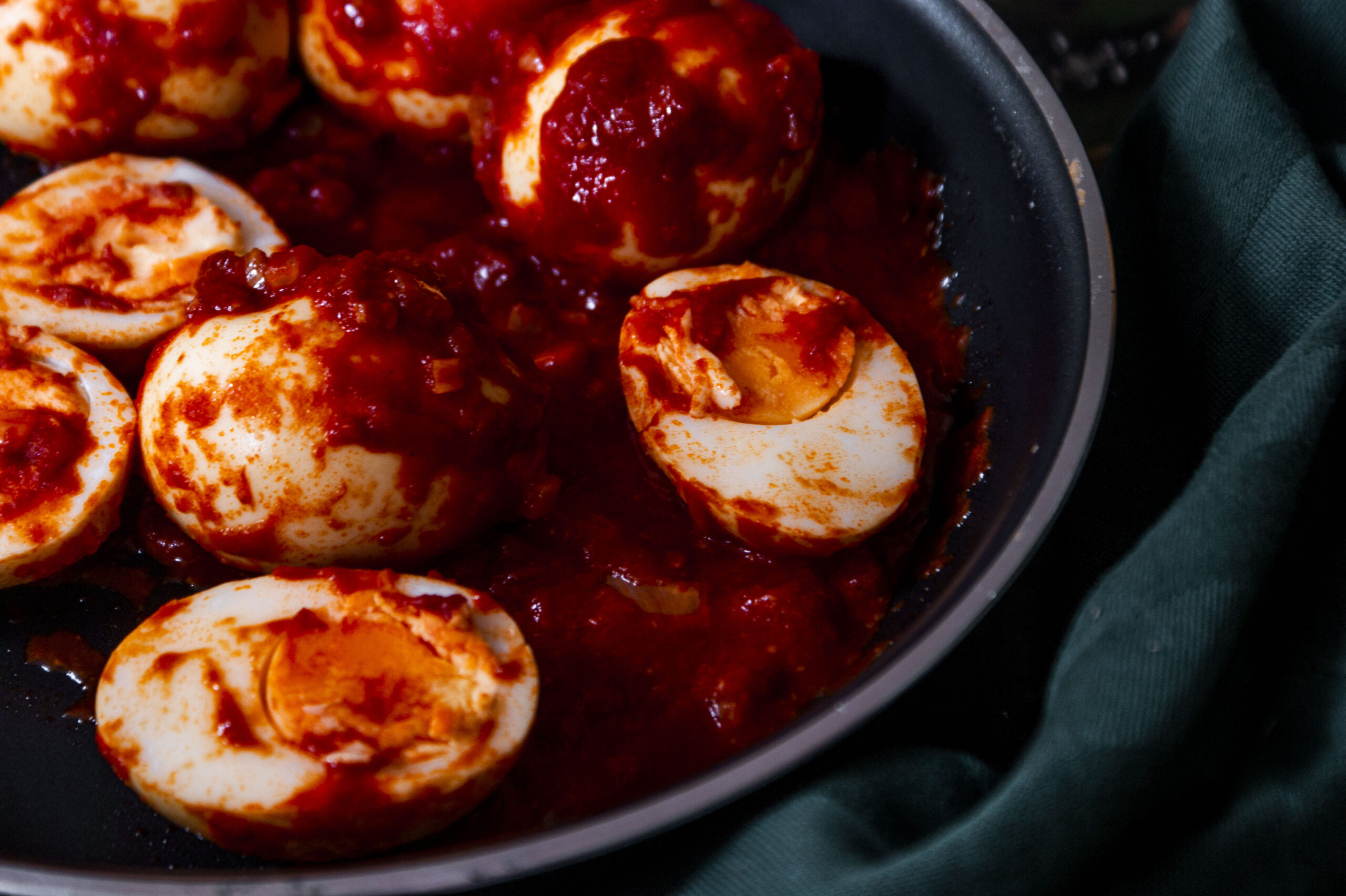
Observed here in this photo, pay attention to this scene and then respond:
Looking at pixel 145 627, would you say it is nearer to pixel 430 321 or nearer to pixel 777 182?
pixel 430 321

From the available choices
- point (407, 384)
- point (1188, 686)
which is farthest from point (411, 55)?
point (1188, 686)

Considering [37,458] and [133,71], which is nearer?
[37,458]

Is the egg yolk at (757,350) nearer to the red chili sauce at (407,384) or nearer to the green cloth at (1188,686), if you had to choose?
the red chili sauce at (407,384)

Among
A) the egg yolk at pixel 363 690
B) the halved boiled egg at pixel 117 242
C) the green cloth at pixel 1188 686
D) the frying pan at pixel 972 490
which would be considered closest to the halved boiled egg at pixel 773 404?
the frying pan at pixel 972 490

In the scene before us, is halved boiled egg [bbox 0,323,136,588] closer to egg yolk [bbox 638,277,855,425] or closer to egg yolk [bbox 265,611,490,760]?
egg yolk [bbox 265,611,490,760]

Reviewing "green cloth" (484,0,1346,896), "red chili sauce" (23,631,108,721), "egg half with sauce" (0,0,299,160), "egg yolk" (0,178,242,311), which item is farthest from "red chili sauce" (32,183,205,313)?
"green cloth" (484,0,1346,896)

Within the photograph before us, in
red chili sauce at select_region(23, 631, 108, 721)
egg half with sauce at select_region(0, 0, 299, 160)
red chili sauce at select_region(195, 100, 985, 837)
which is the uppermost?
egg half with sauce at select_region(0, 0, 299, 160)

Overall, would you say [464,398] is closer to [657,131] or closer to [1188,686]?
[657,131]

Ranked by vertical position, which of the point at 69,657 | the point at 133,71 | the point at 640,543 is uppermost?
the point at 133,71
